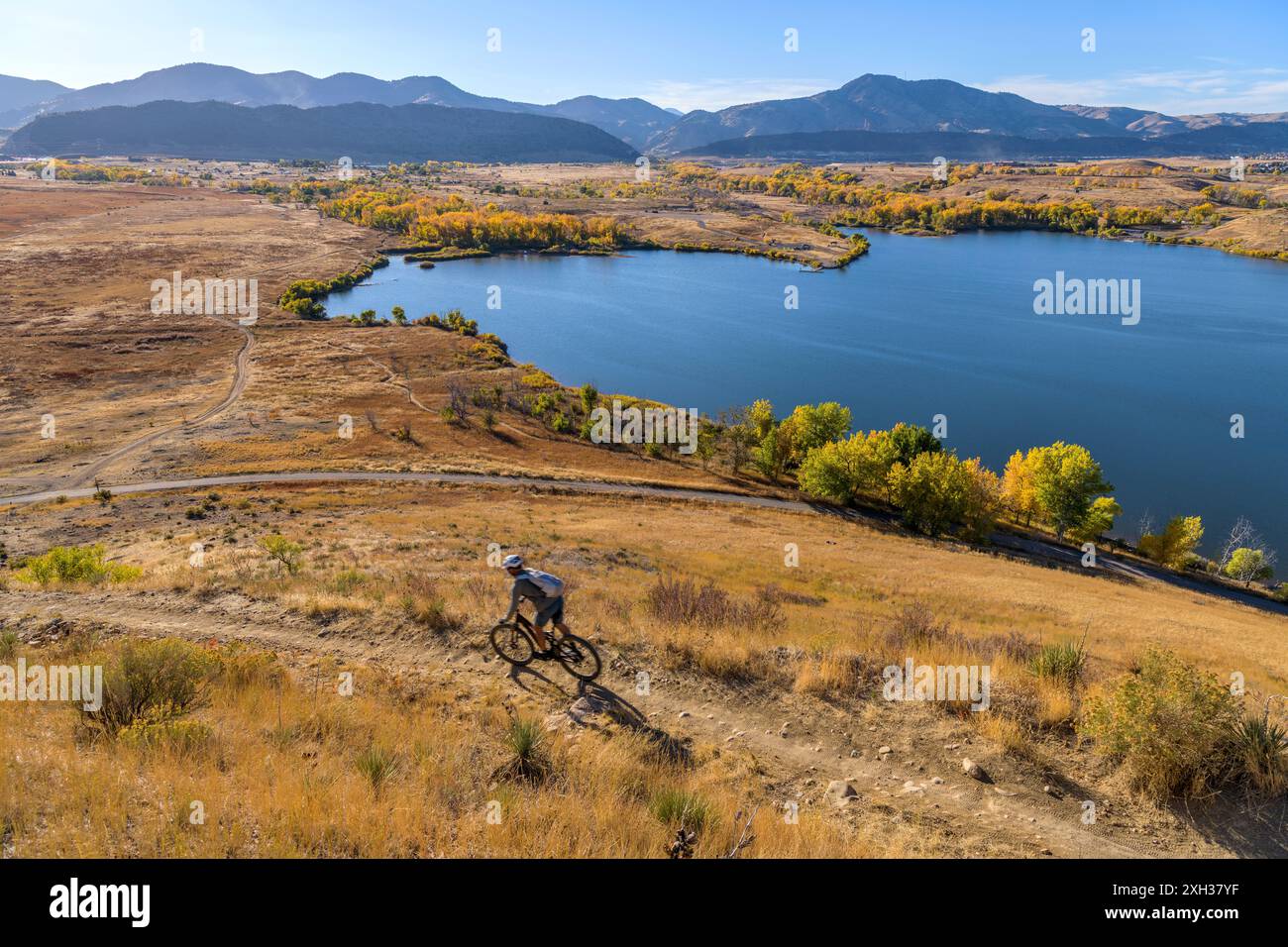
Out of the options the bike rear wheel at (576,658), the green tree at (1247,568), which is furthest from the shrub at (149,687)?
the green tree at (1247,568)

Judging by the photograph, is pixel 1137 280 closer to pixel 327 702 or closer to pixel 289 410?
pixel 289 410

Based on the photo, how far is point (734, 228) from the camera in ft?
617

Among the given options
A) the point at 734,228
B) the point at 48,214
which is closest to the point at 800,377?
the point at 734,228

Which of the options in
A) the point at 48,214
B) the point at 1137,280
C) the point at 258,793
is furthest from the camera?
the point at 48,214

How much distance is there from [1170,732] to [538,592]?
8437mm

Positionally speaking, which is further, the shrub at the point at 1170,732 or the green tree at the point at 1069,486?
the green tree at the point at 1069,486

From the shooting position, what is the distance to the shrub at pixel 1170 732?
7656mm

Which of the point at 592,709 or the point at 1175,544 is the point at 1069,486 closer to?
the point at 1175,544

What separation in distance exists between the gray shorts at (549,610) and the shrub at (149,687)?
4738 mm

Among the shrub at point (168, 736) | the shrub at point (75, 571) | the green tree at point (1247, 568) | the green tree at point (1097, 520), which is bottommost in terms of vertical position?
the green tree at point (1247, 568)

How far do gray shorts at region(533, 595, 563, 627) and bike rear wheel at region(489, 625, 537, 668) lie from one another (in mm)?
641

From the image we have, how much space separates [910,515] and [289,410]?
205 feet

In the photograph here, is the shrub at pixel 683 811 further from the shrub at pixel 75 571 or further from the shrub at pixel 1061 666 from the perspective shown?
the shrub at pixel 75 571

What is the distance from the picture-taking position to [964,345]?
328ft
